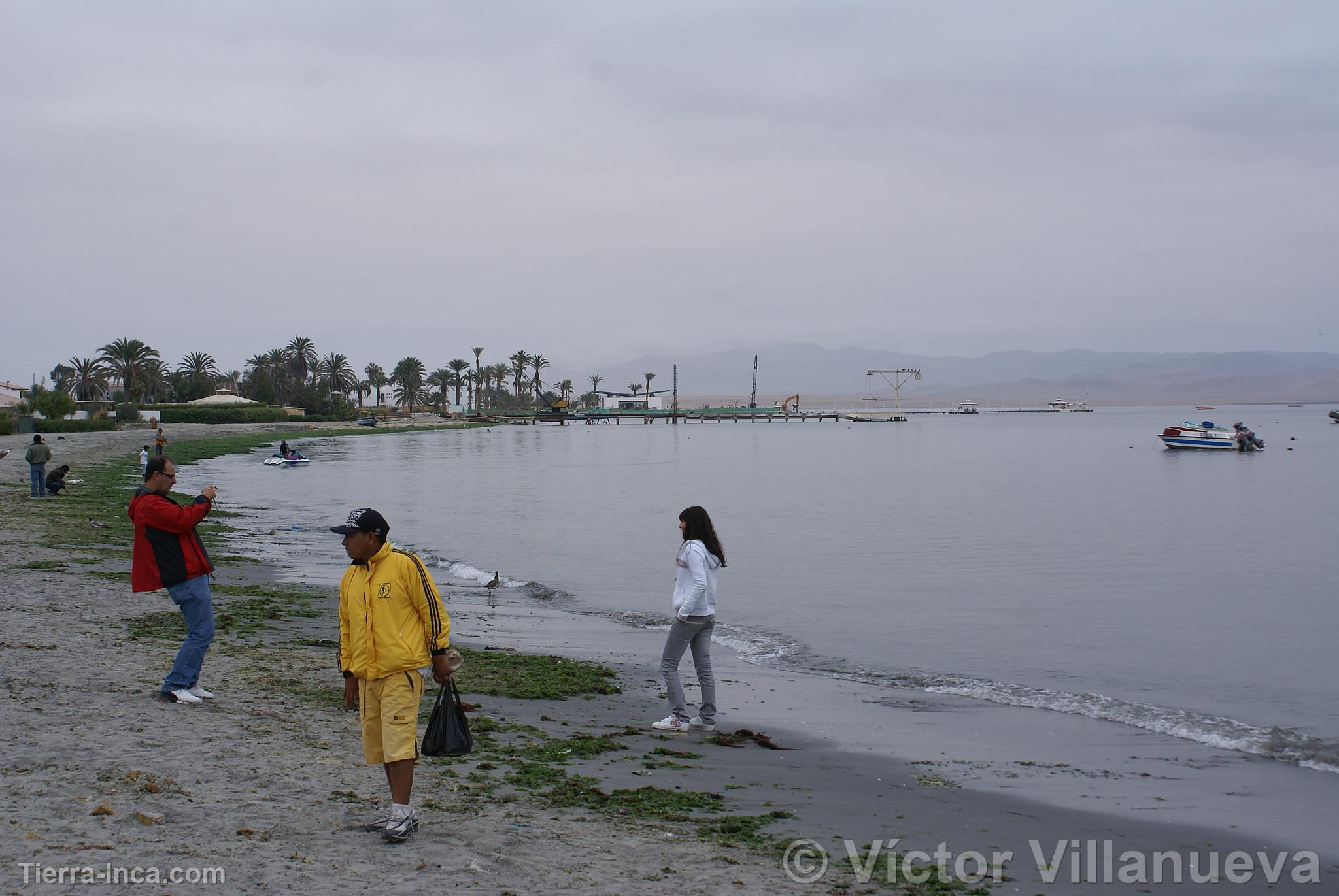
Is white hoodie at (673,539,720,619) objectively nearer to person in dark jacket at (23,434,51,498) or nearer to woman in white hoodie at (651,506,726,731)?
woman in white hoodie at (651,506,726,731)

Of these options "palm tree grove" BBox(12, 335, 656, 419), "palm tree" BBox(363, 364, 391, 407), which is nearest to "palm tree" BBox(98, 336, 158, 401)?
"palm tree grove" BBox(12, 335, 656, 419)

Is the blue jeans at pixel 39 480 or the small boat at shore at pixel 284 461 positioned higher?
the blue jeans at pixel 39 480

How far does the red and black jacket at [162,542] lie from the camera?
780cm

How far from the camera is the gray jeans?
9195 millimetres

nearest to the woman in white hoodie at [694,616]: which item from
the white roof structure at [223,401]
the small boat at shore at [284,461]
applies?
the small boat at shore at [284,461]

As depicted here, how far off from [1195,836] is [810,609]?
10402mm

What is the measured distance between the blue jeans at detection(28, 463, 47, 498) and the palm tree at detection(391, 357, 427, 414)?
15566 centimetres

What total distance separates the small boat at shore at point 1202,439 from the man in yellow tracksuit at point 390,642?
89.6 metres

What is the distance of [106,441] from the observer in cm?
6119

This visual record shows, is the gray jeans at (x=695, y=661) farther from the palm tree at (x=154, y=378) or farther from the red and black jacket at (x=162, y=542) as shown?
the palm tree at (x=154, y=378)

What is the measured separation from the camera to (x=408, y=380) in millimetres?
179625

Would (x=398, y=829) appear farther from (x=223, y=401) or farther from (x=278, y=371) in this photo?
(x=278, y=371)

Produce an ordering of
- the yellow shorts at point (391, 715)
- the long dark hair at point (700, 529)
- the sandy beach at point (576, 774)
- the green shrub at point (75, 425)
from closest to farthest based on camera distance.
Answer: the sandy beach at point (576, 774), the yellow shorts at point (391, 715), the long dark hair at point (700, 529), the green shrub at point (75, 425)

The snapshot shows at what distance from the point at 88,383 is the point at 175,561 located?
126202 mm
